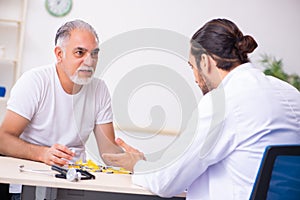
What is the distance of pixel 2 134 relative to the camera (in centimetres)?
217

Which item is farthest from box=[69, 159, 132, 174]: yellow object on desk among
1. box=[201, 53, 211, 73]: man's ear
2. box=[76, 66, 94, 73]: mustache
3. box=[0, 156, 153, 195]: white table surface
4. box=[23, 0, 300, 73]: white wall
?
box=[23, 0, 300, 73]: white wall

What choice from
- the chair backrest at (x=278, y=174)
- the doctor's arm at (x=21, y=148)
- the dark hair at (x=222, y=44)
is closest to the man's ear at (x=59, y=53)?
the doctor's arm at (x=21, y=148)

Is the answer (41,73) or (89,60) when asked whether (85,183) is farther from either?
(41,73)

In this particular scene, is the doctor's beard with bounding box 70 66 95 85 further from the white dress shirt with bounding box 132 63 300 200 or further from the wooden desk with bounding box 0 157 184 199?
the white dress shirt with bounding box 132 63 300 200

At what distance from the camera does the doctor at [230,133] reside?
1.54 m

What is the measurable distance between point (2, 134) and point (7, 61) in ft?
7.54

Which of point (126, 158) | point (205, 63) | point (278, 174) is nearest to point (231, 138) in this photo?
point (278, 174)

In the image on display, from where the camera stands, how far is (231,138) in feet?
5.05

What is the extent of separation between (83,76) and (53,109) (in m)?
0.23

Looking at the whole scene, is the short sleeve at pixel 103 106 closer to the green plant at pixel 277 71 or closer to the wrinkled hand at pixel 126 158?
the wrinkled hand at pixel 126 158

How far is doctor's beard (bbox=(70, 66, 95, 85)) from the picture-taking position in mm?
2130

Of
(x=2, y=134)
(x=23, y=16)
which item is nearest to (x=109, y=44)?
(x=2, y=134)

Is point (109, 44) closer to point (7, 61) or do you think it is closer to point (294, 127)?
point (294, 127)

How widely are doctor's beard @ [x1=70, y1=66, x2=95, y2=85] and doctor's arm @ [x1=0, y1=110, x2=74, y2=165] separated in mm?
275
